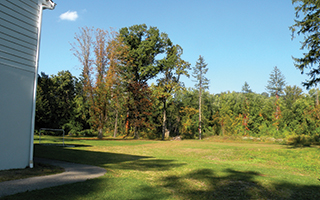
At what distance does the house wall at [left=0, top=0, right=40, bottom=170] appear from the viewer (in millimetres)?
7395

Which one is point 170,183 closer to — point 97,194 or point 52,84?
point 97,194

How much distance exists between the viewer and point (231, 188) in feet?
21.9

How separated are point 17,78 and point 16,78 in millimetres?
37

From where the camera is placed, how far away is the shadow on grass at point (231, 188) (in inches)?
239

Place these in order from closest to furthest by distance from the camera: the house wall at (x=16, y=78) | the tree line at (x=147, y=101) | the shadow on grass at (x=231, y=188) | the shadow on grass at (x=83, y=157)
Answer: the shadow on grass at (x=231, y=188)
the house wall at (x=16, y=78)
the shadow on grass at (x=83, y=157)
the tree line at (x=147, y=101)

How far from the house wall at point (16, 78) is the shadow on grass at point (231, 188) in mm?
4936

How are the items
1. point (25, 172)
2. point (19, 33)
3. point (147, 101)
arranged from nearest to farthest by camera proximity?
point (25, 172) < point (19, 33) < point (147, 101)

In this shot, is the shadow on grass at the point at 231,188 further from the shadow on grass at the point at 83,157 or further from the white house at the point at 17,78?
the white house at the point at 17,78

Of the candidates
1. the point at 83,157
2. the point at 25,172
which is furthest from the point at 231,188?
the point at 83,157

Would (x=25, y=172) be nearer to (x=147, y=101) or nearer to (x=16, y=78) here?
(x=16, y=78)

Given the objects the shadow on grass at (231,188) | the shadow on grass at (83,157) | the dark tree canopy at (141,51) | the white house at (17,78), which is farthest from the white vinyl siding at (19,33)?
the dark tree canopy at (141,51)

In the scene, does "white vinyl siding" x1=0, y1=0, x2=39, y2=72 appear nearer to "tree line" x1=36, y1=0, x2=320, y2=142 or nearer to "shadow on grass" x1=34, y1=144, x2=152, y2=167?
"shadow on grass" x1=34, y1=144, x2=152, y2=167

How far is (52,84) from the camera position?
4325 cm

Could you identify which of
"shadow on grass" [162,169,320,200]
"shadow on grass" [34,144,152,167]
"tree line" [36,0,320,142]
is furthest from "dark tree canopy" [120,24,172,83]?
"shadow on grass" [162,169,320,200]
